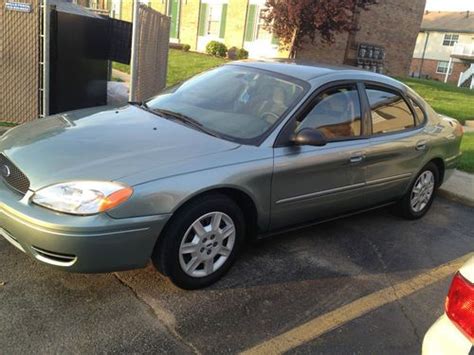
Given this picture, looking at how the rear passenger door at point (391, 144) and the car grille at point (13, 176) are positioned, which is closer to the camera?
the car grille at point (13, 176)

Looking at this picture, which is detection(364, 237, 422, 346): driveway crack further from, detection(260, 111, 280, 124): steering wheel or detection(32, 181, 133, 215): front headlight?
detection(32, 181, 133, 215): front headlight

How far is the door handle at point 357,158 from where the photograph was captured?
14.0 ft

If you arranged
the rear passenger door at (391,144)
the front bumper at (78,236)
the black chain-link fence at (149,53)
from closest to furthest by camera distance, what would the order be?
the front bumper at (78,236) < the rear passenger door at (391,144) < the black chain-link fence at (149,53)

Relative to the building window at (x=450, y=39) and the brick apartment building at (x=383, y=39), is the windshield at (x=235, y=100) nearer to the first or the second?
the brick apartment building at (x=383, y=39)

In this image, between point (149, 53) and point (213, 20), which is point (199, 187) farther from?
point (213, 20)

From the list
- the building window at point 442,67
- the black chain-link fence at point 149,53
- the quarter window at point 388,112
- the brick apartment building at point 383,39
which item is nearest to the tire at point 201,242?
the quarter window at point 388,112

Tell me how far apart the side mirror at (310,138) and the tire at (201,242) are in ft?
2.26

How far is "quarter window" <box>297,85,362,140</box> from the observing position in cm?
407

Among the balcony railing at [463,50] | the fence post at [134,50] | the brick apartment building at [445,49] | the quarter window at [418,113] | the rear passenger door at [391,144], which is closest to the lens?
the rear passenger door at [391,144]

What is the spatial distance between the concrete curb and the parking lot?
1.96 metres

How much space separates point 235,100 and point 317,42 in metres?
19.4

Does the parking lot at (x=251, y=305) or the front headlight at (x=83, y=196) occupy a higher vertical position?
the front headlight at (x=83, y=196)

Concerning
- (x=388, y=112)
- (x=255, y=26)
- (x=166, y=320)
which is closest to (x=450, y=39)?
(x=255, y=26)

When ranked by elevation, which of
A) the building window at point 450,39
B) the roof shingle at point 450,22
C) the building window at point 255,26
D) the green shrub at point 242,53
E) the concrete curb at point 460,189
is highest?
the roof shingle at point 450,22
